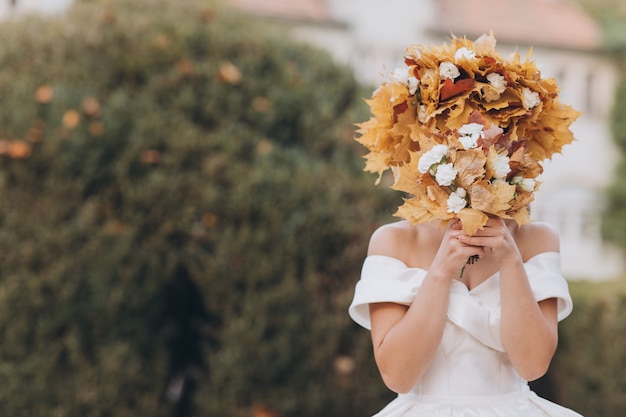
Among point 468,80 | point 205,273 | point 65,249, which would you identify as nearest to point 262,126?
point 205,273

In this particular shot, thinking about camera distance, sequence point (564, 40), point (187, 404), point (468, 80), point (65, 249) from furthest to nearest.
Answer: point (564, 40)
point (187, 404)
point (65, 249)
point (468, 80)

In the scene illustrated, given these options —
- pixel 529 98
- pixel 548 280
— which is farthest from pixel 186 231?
pixel 529 98

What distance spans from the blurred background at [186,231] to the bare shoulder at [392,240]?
1.97 m

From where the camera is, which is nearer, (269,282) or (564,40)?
(269,282)

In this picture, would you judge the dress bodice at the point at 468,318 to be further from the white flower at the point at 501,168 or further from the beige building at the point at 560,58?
the beige building at the point at 560,58

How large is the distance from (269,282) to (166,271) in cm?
58

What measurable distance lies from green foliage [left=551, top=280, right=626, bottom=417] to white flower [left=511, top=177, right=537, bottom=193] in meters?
3.00

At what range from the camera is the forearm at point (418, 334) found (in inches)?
89.8

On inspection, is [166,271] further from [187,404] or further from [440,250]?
[440,250]

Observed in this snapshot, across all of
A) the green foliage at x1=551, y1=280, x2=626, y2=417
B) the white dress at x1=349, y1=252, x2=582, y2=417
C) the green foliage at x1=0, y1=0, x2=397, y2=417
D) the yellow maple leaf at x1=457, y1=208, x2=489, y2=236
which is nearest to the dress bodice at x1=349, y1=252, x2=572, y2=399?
the white dress at x1=349, y1=252, x2=582, y2=417

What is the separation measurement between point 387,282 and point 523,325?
0.41 meters

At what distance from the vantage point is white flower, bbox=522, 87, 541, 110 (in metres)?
2.26

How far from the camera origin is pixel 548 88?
2318mm

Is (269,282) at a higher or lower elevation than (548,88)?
lower
